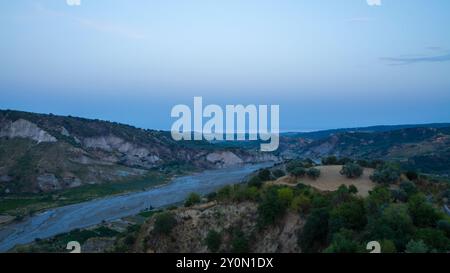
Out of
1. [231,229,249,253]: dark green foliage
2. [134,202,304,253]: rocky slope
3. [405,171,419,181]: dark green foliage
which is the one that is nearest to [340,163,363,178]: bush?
[405,171,419,181]: dark green foliage

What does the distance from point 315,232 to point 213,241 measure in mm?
5928

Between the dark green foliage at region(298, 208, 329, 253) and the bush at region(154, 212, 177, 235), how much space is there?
8.10 metres

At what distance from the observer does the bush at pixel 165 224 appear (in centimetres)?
Answer: 2419

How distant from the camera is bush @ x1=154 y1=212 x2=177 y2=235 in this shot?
24188 mm

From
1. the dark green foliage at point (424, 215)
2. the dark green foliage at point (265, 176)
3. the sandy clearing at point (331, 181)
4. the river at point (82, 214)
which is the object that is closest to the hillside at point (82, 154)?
the river at point (82, 214)

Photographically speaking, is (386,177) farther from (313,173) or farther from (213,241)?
(213,241)

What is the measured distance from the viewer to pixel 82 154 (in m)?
82.5

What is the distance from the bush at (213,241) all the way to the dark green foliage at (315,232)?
16.9ft

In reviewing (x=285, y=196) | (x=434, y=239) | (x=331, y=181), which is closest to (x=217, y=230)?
(x=285, y=196)

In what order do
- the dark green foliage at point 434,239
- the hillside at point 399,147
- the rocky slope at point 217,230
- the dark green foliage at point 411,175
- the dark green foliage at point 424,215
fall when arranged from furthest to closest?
the hillside at point 399,147
the dark green foliage at point 411,175
the rocky slope at point 217,230
the dark green foliage at point 424,215
the dark green foliage at point 434,239

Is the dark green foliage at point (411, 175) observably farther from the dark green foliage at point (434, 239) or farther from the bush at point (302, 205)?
the dark green foliage at point (434, 239)

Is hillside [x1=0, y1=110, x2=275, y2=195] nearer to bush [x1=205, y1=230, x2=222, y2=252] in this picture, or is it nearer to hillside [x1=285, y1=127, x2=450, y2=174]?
hillside [x1=285, y1=127, x2=450, y2=174]
